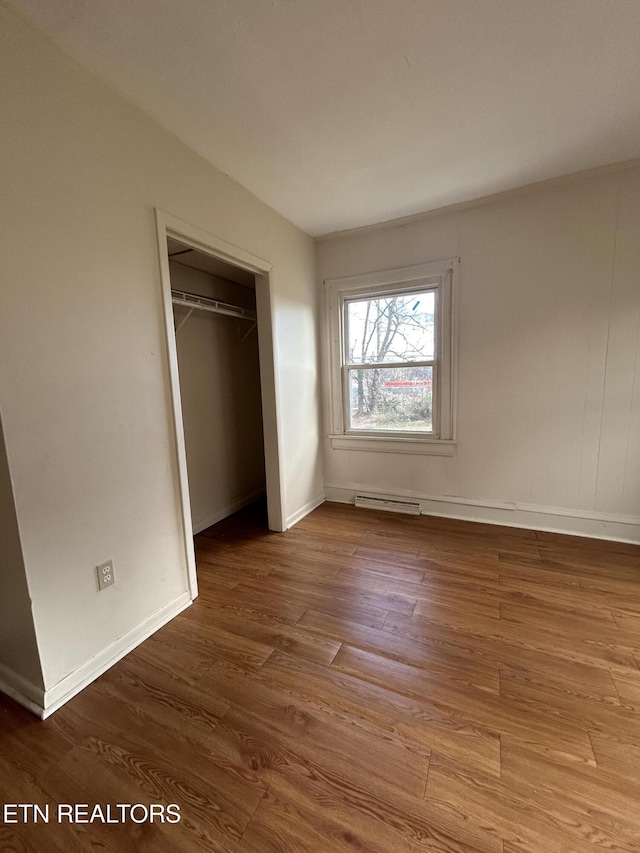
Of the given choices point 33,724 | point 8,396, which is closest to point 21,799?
point 33,724

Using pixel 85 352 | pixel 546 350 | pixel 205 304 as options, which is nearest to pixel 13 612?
pixel 85 352

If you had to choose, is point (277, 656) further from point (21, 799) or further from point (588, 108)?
point (588, 108)

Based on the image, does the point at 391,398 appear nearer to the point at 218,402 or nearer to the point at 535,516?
the point at 535,516

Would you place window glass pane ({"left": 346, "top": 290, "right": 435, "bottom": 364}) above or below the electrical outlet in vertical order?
above

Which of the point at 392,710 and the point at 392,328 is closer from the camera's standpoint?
the point at 392,710

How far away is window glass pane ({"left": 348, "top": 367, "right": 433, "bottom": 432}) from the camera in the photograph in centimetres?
308

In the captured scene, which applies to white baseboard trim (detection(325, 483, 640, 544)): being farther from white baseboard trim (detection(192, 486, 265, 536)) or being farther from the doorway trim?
white baseboard trim (detection(192, 486, 265, 536))

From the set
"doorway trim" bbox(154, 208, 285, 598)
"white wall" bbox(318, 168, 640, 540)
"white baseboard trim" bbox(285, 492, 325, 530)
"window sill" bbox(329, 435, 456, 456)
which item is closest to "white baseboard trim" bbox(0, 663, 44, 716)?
"doorway trim" bbox(154, 208, 285, 598)

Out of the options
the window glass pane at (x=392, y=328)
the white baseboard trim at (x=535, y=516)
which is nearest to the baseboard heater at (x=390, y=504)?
the white baseboard trim at (x=535, y=516)

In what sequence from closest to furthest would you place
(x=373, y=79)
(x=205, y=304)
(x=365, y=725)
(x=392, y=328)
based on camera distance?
(x=365, y=725), (x=373, y=79), (x=205, y=304), (x=392, y=328)

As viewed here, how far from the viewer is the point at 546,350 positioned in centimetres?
258

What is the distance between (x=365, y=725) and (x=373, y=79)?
267 cm

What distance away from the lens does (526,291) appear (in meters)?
2.60

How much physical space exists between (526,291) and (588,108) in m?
1.06
